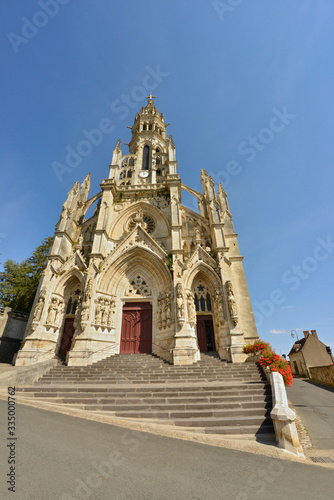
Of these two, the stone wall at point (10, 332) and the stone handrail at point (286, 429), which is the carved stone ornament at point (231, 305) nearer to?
the stone handrail at point (286, 429)

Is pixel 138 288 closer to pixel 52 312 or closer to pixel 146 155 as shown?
pixel 52 312

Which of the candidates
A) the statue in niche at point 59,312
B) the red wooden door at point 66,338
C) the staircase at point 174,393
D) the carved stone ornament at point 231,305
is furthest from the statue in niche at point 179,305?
the statue in niche at point 59,312

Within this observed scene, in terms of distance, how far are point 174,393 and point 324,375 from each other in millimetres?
18735

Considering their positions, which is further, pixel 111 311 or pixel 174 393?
pixel 111 311

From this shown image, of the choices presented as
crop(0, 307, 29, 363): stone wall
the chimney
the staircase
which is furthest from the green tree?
the chimney

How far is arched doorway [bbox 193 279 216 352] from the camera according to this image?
14016 mm

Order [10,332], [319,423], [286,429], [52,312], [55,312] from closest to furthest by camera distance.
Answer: [286,429], [319,423], [52,312], [55,312], [10,332]

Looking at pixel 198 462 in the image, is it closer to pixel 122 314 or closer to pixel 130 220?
pixel 122 314

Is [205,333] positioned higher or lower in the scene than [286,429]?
higher

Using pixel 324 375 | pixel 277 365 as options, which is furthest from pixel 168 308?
pixel 324 375

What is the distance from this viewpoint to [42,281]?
14.3 metres

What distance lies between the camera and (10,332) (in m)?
14.7

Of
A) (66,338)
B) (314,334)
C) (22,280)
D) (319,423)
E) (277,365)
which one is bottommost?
(319,423)

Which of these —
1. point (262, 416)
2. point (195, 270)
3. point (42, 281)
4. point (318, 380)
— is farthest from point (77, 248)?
point (318, 380)
